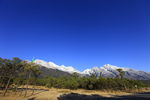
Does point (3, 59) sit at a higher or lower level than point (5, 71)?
higher

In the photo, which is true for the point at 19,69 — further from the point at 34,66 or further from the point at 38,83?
the point at 38,83

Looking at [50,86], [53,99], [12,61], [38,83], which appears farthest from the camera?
[38,83]

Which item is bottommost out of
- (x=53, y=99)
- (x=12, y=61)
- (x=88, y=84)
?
(x=53, y=99)

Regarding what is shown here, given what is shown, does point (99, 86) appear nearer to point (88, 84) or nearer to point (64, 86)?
point (88, 84)

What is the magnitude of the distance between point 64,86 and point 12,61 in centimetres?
4631

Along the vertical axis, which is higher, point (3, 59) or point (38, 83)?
point (3, 59)

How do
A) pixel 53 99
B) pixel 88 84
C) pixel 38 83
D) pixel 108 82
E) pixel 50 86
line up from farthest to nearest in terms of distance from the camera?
pixel 38 83 → pixel 50 86 → pixel 88 84 → pixel 108 82 → pixel 53 99

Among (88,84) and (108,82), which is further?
(88,84)

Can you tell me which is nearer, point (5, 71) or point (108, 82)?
point (5, 71)

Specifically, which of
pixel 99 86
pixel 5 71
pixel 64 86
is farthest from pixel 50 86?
pixel 5 71

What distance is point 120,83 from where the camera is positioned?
2901 inches

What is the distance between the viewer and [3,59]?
129ft

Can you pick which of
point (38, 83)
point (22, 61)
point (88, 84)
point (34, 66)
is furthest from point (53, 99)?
point (38, 83)

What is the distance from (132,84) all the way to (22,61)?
70.9 m
